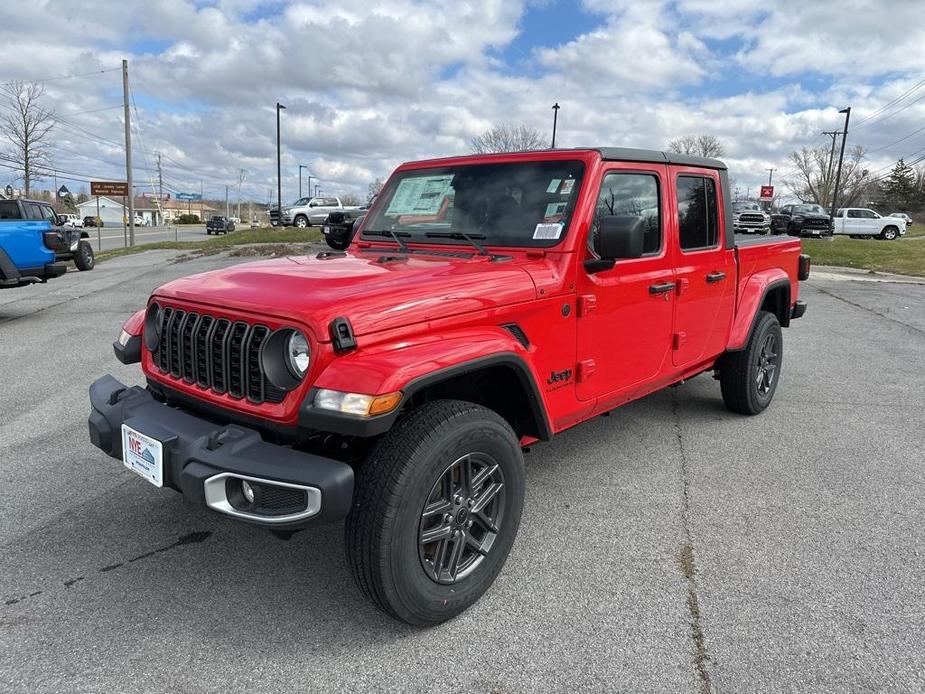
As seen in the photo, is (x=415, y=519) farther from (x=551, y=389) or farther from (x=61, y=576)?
(x=61, y=576)

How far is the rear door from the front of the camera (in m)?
3.93

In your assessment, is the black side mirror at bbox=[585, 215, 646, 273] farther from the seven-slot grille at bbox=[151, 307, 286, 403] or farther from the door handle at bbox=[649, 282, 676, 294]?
the seven-slot grille at bbox=[151, 307, 286, 403]

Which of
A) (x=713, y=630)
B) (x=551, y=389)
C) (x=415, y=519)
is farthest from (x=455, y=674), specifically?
(x=551, y=389)

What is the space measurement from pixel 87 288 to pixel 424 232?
11.9 metres

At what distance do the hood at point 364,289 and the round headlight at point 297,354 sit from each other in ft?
0.24

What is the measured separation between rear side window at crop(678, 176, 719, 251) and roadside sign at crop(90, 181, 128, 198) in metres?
28.6

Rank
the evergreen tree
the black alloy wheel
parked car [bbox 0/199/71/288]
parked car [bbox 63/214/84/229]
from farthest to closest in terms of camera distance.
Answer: the evergreen tree, parked car [bbox 63/214/84/229], parked car [bbox 0/199/71/288], the black alloy wheel

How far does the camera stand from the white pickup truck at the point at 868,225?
34781 mm

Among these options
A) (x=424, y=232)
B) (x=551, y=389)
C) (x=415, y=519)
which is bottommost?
(x=415, y=519)

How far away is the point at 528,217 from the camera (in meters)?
3.32

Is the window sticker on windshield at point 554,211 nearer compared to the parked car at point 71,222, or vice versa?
the window sticker on windshield at point 554,211

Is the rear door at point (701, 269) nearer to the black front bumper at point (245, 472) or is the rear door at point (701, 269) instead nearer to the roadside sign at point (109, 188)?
the black front bumper at point (245, 472)

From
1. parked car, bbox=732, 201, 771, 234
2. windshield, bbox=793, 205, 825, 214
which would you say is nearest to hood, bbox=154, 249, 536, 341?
parked car, bbox=732, 201, 771, 234

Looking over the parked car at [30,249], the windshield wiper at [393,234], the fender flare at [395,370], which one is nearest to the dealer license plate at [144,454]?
the fender flare at [395,370]
